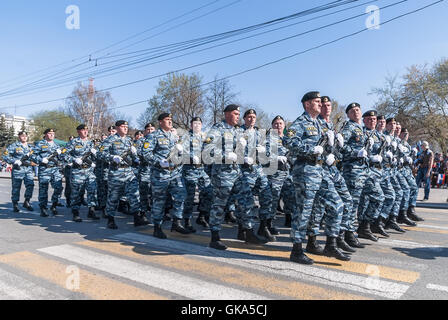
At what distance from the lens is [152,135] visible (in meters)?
6.15

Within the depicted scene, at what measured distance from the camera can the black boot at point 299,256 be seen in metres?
4.31

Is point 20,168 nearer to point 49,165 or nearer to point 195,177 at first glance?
point 49,165

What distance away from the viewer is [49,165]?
8.73 meters

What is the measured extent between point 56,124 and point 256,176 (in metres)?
57.1

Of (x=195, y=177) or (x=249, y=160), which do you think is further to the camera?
(x=195, y=177)

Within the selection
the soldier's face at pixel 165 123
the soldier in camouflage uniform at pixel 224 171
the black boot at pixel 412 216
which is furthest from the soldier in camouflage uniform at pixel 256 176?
the black boot at pixel 412 216

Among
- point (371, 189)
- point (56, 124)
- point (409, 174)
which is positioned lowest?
point (371, 189)

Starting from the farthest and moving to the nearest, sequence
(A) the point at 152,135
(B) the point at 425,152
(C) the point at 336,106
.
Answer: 1. (C) the point at 336,106
2. (B) the point at 425,152
3. (A) the point at 152,135

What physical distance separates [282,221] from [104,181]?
474cm

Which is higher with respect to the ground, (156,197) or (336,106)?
(336,106)

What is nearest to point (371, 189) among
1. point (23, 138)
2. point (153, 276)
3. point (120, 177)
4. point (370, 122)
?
point (370, 122)

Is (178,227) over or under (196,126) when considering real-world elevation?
under
